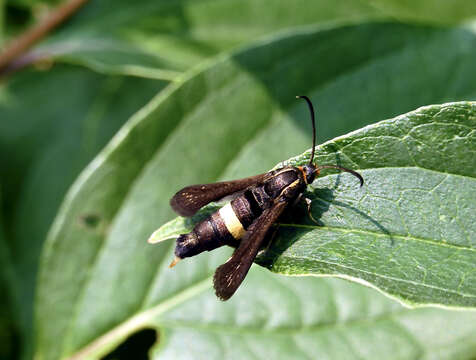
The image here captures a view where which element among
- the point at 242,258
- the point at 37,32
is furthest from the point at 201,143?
the point at 37,32

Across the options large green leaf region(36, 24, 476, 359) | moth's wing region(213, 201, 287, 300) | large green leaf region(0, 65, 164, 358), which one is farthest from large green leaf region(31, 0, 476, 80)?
moth's wing region(213, 201, 287, 300)

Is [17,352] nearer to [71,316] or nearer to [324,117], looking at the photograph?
[71,316]

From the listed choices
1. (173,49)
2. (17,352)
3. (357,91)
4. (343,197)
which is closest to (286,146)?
(357,91)

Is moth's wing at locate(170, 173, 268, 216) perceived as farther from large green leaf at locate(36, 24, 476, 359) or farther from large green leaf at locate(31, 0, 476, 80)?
large green leaf at locate(31, 0, 476, 80)

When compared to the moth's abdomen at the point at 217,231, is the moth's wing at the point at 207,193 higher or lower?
higher

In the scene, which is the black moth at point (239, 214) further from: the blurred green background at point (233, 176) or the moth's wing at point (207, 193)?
the blurred green background at point (233, 176)

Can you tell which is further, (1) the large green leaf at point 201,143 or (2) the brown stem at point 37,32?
(2) the brown stem at point 37,32

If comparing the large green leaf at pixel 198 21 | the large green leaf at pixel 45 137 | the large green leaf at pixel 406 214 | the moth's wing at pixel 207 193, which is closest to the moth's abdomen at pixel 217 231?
the moth's wing at pixel 207 193
